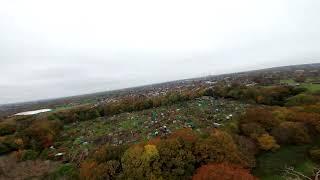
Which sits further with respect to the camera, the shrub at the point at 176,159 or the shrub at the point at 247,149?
the shrub at the point at 247,149

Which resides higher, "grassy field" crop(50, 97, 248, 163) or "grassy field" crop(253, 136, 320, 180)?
"grassy field" crop(50, 97, 248, 163)

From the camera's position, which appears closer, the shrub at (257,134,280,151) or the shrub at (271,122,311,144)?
the shrub at (257,134,280,151)

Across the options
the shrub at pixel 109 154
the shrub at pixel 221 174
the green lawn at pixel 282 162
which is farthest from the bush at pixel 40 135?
the green lawn at pixel 282 162

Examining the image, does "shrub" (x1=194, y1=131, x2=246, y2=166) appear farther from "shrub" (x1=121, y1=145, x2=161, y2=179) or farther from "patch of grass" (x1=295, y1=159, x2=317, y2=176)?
"patch of grass" (x1=295, y1=159, x2=317, y2=176)

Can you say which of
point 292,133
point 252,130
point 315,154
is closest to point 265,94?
point 252,130

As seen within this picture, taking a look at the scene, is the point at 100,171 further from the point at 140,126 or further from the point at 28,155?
the point at 140,126

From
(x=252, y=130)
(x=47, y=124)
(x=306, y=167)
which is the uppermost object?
(x=47, y=124)

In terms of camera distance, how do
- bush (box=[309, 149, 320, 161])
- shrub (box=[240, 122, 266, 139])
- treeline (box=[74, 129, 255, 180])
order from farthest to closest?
shrub (box=[240, 122, 266, 139])
bush (box=[309, 149, 320, 161])
treeline (box=[74, 129, 255, 180])

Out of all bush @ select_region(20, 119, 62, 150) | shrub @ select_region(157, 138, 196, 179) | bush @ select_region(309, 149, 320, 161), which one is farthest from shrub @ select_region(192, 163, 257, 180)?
bush @ select_region(20, 119, 62, 150)

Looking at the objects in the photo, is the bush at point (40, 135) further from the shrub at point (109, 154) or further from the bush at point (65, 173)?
the shrub at point (109, 154)
